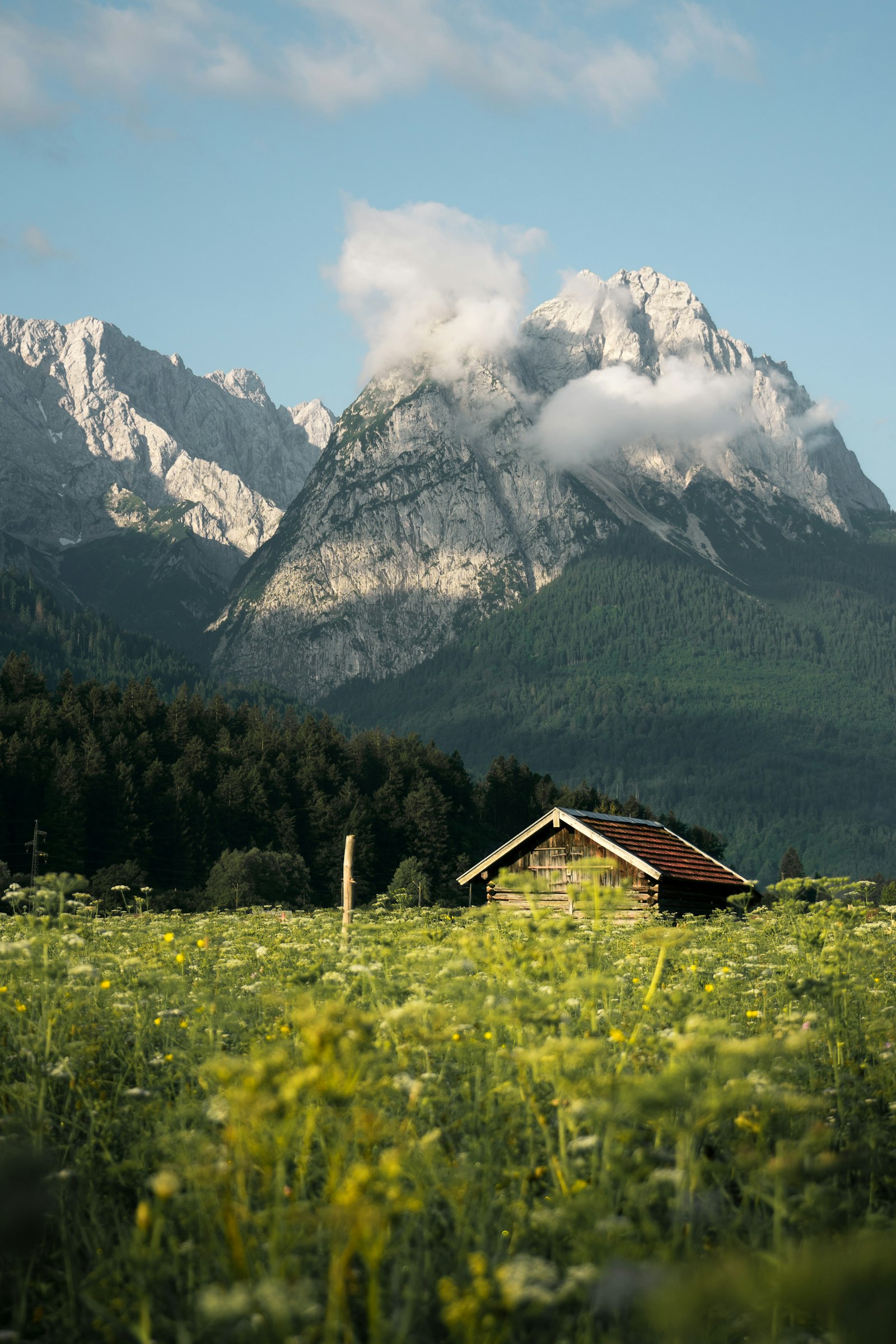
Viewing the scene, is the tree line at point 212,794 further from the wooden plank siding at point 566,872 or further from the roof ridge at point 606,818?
the roof ridge at point 606,818

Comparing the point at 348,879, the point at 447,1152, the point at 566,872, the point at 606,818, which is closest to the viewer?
the point at 447,1152

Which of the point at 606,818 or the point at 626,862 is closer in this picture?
the point at 626,862

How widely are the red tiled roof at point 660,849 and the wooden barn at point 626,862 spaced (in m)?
0.04

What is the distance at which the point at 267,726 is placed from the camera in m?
110

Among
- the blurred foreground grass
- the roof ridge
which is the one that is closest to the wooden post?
the blurred foreground grass

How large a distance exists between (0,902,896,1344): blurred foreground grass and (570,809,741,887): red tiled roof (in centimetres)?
2380

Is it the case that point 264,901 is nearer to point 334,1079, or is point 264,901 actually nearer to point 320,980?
point 320,980

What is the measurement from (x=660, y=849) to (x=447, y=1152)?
3048 centimetres

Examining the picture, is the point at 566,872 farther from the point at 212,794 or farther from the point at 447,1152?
the point at 212,794

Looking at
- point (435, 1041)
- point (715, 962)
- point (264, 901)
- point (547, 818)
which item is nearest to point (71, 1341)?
point (435, 1041)

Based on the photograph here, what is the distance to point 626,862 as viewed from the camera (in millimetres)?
34656

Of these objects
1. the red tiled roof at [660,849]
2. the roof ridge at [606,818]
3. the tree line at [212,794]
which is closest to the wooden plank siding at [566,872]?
the red tiled roof at [660,849]

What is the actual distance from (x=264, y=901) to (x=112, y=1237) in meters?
65.3

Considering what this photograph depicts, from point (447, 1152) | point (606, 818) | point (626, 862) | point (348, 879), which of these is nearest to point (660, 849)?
point (626, 862)
